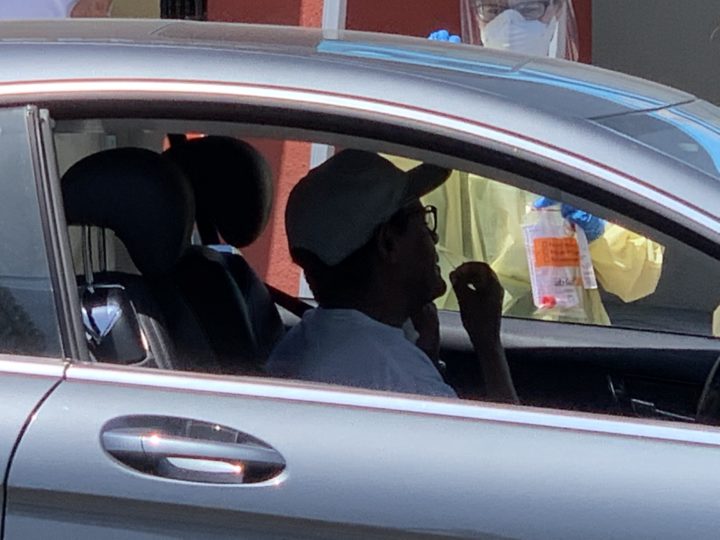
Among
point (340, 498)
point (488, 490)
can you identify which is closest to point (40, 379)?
point (340, 498)

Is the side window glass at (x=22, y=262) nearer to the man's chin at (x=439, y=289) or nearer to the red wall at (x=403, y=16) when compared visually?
the man's chin at (x=439, y=289)

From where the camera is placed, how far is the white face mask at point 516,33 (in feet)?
16.0

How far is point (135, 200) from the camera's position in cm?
224

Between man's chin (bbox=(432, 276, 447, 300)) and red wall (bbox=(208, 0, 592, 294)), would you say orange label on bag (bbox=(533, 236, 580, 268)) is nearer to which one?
man's chin (bbox=(432, 276, 447, 300))

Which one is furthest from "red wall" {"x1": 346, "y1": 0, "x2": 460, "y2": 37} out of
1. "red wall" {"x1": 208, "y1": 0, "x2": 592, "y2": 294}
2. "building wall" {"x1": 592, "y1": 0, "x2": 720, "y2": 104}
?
"building wall" {"x1": 592, "y1": 0, "x2": 720, "y2": 104}

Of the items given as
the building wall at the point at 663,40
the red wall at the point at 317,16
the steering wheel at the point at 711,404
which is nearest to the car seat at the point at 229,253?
the steering wheel at the point at 711,404

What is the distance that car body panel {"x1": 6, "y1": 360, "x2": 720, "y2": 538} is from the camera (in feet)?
5.85

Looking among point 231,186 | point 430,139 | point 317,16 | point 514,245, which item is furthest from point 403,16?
point 430,139

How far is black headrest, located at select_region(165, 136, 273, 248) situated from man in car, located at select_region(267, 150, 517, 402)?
1.21 ft

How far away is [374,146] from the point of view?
205 centimetres

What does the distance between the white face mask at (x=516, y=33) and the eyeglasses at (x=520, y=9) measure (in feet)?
0.06

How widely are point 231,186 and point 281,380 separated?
1.14 metres

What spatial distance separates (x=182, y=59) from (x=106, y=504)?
67 cm

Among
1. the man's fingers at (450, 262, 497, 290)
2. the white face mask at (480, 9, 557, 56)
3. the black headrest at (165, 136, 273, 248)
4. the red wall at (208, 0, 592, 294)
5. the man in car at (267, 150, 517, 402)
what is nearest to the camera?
the man in car at (267, 150, 517, 402)
